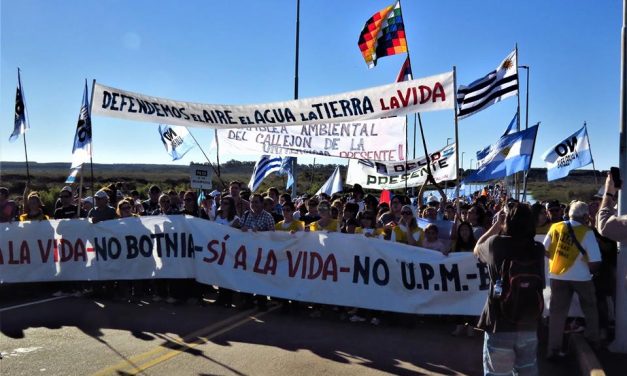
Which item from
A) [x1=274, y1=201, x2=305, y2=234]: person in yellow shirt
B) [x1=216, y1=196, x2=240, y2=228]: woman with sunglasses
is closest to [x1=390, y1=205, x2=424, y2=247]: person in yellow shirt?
[x1=274, y1=201, x2=305, y2=234]: person in yellow shirt

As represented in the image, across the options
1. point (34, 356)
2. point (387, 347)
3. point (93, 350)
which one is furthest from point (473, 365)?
point (34, 356)

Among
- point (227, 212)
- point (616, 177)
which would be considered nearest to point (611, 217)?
point (616, 177)

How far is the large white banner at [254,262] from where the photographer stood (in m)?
7.10

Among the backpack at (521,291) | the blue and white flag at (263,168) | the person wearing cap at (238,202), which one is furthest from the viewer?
the blue and white flag at (263,168)

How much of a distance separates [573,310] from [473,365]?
6.21 feet

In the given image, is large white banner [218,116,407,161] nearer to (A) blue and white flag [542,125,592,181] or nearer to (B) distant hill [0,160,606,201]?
(B) distant hill [0,160,606,201]

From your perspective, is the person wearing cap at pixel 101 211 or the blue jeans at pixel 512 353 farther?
the person wearing cap at pixel 101 211

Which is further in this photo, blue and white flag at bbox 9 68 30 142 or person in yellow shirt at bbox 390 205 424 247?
blue and white flag at bbox 9 68 30 142

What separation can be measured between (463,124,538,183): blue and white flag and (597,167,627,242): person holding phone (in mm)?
4755

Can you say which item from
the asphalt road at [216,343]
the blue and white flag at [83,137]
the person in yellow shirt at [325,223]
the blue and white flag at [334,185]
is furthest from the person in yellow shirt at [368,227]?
the blue and white flag at [334,185]

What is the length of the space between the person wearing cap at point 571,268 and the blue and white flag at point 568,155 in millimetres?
8131

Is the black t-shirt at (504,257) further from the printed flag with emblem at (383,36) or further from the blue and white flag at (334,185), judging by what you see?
the blue and white flag at (334,185)

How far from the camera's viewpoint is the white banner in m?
12.0

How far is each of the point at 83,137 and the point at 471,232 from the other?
21.8 ft
